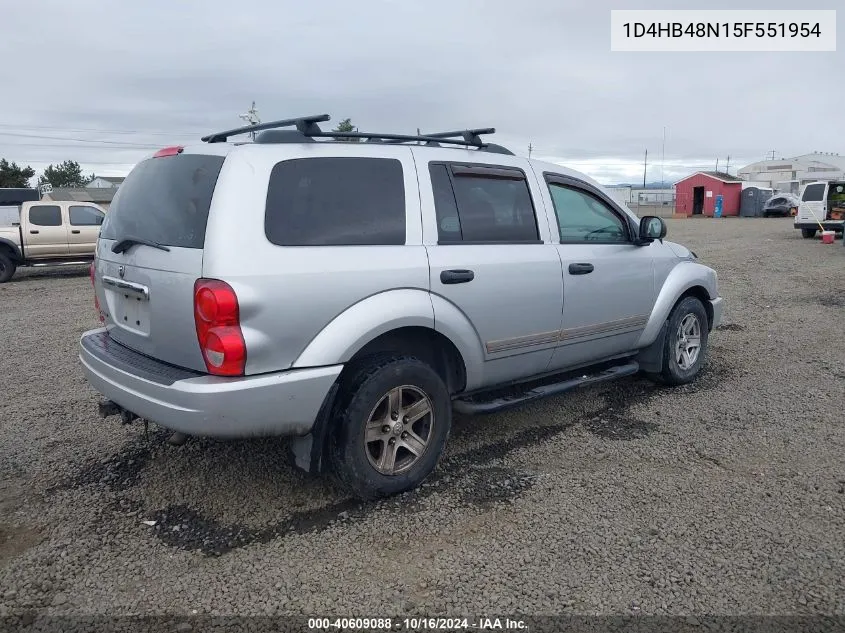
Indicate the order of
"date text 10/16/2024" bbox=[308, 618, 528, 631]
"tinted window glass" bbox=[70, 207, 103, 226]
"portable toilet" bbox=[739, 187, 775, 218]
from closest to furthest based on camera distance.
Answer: "date text 10/16/2024" bbox=[308, 618, 528, 631], "tinted window glass" bbox=[70, 207, 103, 226], "portable toilet" bbox=[739, 187, 775, 218]

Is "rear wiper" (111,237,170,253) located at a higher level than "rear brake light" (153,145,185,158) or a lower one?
lower

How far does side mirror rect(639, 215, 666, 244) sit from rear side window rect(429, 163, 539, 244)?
109 cm

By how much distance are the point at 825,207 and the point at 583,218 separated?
20.9 metres

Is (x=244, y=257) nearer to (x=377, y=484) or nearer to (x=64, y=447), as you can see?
(x=377, y=484)

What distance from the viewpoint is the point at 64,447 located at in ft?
14.2

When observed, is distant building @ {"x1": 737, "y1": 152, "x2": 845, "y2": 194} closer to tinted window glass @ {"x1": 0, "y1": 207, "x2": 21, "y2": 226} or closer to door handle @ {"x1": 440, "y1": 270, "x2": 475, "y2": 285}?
tinted window glass @ {"x1": 0, "y1": 207, "x2": 21, "y2": 226}

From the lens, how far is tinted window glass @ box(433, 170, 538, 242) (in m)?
3.81

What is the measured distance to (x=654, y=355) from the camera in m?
5.29

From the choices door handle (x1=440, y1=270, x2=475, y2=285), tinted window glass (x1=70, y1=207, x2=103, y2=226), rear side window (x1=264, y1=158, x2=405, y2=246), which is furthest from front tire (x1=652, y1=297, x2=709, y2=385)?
tinted window glass (x1=70, y1=207, x2=103, y2=226)

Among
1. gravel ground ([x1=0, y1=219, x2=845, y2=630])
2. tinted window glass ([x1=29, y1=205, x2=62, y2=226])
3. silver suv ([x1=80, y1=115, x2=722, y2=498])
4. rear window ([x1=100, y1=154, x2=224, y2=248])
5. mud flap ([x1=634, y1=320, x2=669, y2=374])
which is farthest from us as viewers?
tinted window glass ([x1=29, y1=205, x2=62, y2=226])

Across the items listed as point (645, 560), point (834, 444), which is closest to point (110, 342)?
point (645, 560)

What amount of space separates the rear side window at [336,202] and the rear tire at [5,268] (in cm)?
1339

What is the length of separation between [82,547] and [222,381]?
108 centimetres

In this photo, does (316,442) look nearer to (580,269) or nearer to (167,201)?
(167,201)
